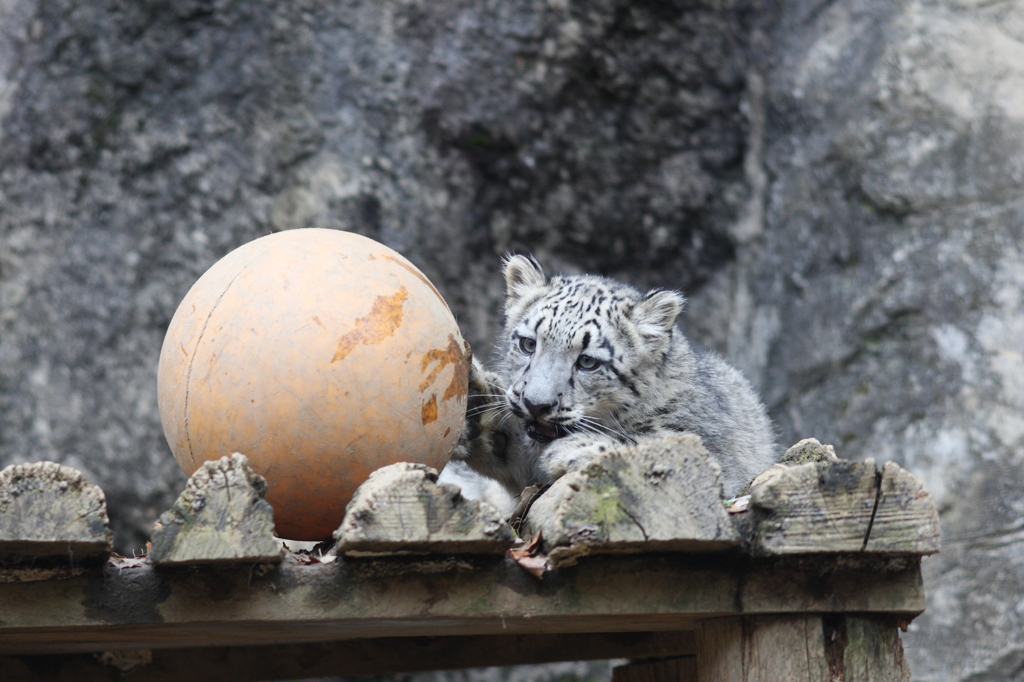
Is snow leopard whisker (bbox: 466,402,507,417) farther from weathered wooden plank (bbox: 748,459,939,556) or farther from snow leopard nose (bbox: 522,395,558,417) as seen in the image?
weathered wooden plank (bbox: 748,459,939,556)

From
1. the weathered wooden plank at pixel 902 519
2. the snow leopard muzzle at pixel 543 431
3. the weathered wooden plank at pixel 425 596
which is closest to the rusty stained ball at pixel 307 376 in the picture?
the weathered wooden plank at pixel 425 596

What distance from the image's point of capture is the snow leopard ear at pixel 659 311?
493cm

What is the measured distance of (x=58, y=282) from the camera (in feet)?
22.3

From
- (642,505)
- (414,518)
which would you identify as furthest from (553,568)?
(414,518)

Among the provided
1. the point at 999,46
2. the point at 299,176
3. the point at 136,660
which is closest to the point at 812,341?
the point at 999,46

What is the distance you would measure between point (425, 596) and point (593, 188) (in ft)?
17.5

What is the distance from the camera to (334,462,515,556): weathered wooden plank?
2.58m

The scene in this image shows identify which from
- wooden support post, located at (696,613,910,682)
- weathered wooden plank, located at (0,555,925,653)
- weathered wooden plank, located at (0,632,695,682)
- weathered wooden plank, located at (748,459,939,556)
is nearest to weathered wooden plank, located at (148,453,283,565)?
weathered wooden plank, located at (0,555,925,653)

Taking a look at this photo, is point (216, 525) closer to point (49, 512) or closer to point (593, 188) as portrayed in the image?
point (49, 512)

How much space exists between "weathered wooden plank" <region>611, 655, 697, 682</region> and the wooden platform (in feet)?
3.82

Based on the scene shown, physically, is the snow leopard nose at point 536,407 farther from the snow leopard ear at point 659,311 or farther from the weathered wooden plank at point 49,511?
the weathered wooden plank at point 49,511

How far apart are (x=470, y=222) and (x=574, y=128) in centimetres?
105

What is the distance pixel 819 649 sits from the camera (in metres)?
3.01

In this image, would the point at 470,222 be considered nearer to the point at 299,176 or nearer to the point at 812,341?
the point at 299,176
